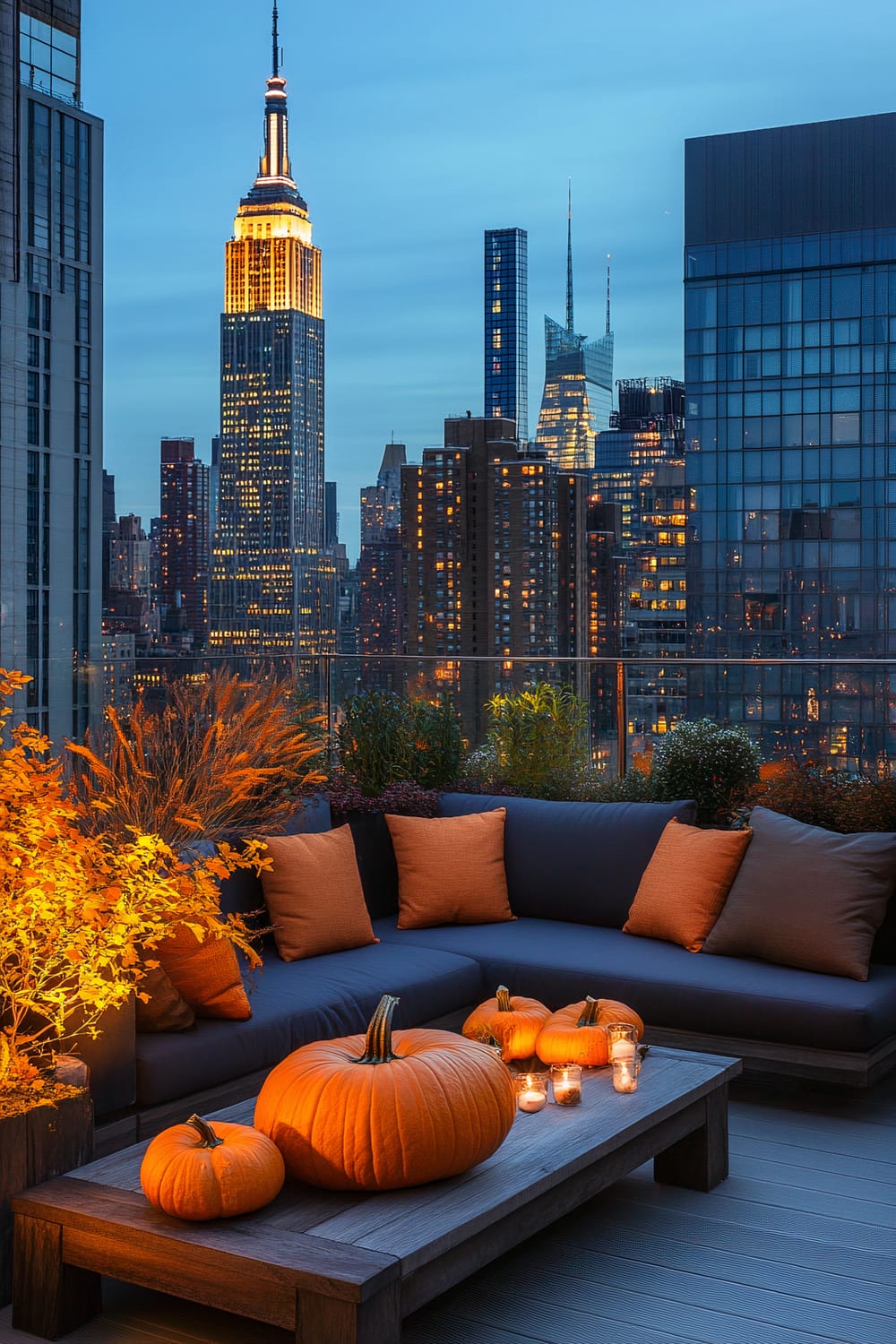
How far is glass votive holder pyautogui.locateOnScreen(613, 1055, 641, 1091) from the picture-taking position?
2.65m

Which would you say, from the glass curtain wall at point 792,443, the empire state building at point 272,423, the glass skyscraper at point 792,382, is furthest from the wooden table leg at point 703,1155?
the glass skyscraper at point 792,382

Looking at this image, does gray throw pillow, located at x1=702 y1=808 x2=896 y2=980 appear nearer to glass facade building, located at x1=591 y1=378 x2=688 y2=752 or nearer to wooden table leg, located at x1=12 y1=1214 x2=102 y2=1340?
wooden table leg, located at x1=12 y1=1214 x2=102 y2=1340

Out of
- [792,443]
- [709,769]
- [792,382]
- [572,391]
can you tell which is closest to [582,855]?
[709,769]

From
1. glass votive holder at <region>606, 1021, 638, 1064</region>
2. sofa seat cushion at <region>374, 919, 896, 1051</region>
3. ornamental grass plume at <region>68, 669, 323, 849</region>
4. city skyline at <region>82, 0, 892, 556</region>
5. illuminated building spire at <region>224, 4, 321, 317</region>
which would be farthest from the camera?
illuminated building spire at <region>224, 4, 321, 317</region>

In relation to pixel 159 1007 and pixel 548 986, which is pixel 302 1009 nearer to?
pixel 159 1007

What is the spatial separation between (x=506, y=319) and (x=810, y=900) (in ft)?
102

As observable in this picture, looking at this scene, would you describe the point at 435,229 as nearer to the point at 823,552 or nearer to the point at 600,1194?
the point at 823,552

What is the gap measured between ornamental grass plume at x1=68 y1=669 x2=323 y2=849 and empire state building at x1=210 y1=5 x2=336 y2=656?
1.82m

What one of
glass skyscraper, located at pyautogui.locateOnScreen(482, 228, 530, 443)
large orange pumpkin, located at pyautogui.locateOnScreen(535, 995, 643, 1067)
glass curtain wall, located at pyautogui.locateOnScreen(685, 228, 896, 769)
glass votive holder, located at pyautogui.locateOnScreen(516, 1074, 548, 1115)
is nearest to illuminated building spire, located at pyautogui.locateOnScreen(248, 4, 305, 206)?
glass skyscraper, located at pyautogui.locateOnScreen(482, 228, 530, 443)

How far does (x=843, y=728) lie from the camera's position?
5.30 meters

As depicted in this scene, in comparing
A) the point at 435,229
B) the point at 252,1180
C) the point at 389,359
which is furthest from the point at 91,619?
the point at 252,1180

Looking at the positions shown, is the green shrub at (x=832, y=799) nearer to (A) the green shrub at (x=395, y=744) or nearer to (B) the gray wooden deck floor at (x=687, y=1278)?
(A) the green shrub at (x=395, y=744)

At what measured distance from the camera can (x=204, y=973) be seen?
10.0 feet

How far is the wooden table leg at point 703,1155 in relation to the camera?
112 inches
